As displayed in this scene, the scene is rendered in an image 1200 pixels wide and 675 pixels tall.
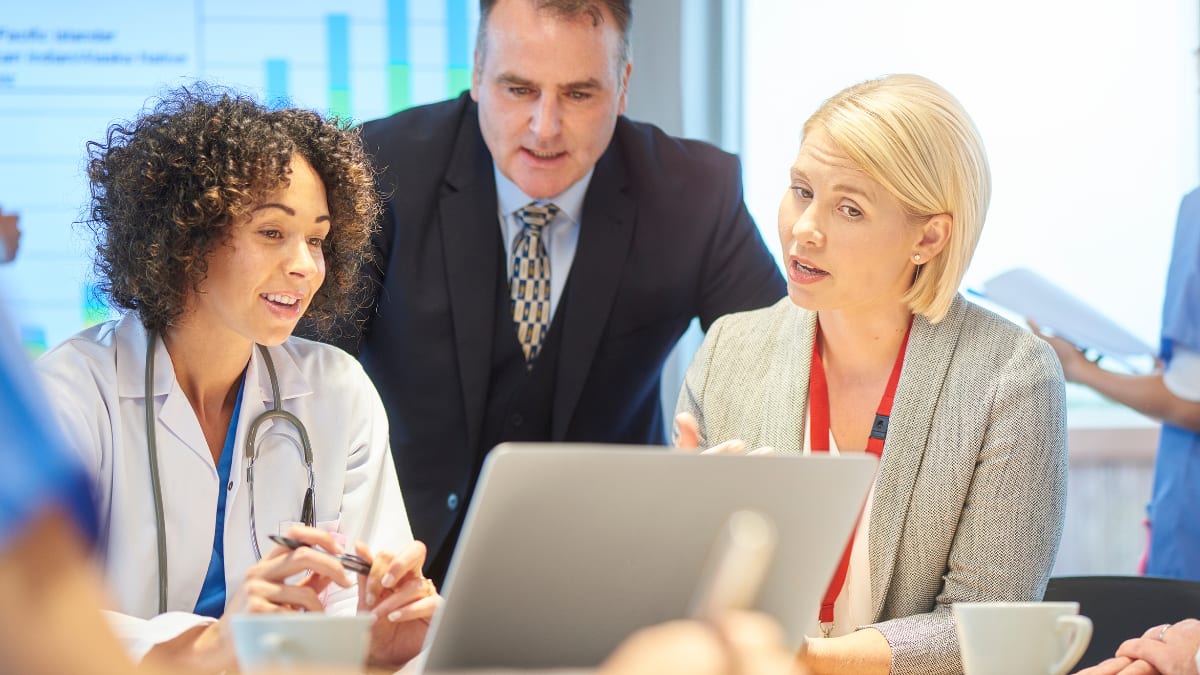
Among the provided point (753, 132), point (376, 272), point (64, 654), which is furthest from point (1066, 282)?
point (64, 654)

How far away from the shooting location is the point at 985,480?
6.38 feet

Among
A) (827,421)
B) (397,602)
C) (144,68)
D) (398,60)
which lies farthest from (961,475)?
(144,68)

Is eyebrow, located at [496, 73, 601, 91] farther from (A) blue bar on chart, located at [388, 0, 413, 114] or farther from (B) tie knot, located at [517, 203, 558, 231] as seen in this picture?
→ (A) blue bar on chart, located at [388, 0, 413, 114]

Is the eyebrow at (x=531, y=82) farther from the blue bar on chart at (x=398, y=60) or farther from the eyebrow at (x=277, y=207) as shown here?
the blue bar on chart at (x=398, y=60)

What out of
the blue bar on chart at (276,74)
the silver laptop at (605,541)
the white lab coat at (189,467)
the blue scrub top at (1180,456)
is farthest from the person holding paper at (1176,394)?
the blue bar on chart at (276,74)

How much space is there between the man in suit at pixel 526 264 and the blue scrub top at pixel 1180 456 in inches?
44.3

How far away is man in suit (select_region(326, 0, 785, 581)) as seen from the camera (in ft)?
8.73

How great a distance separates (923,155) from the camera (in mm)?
2023

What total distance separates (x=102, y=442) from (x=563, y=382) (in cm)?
117

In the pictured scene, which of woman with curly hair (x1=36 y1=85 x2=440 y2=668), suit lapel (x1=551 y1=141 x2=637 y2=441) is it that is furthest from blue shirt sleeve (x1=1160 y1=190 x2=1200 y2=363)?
woman with curly hair (x1=36 y1=85 x2=440 y2=668)

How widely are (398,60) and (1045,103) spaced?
2339mm

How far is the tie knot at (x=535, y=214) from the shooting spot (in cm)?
280

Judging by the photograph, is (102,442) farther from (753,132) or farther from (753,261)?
(753,132)

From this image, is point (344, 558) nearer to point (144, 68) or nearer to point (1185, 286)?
point (1185, 286)
